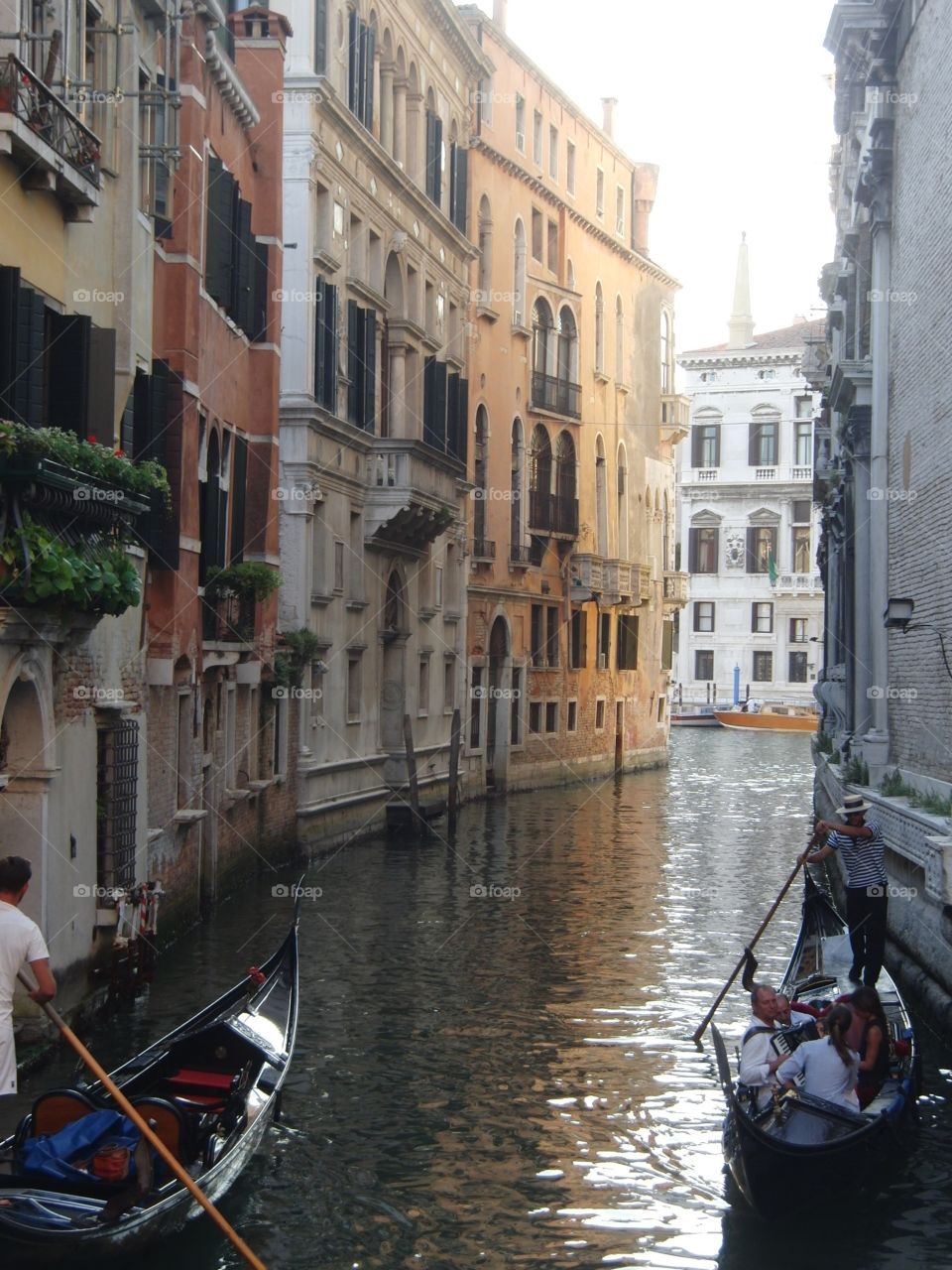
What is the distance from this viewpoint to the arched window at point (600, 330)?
3912cm

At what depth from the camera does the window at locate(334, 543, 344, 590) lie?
74.6 ft

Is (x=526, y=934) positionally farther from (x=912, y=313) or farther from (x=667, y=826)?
(x=667, y=826)

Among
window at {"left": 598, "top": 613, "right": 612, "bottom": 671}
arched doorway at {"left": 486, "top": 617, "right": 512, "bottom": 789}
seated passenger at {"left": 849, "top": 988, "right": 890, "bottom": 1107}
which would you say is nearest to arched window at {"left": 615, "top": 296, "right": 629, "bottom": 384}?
window at {"left": 598, "top": 613, "right": 612, "bottom": 671}

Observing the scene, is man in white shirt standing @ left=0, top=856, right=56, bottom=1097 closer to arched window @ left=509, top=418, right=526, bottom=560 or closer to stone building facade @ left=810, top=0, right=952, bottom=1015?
stone building facade @ left=810, top=0, right=952, bottom=1015

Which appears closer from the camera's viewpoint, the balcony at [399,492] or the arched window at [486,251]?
the balcony at [399,492]

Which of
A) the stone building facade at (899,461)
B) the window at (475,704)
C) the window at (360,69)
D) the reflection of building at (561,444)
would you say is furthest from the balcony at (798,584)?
the window at (360,69)

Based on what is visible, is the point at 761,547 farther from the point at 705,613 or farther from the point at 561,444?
the point at 561,444

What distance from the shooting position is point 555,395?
36156 millimetres

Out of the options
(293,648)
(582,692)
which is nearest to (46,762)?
(293,648)

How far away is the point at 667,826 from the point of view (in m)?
27.7

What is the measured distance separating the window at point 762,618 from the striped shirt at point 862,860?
167ft

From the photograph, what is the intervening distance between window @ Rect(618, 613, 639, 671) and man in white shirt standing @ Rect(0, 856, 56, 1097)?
1321 inches

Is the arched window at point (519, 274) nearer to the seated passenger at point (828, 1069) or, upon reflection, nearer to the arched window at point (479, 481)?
the arched window at point (479, 481)

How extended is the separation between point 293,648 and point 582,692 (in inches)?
705
